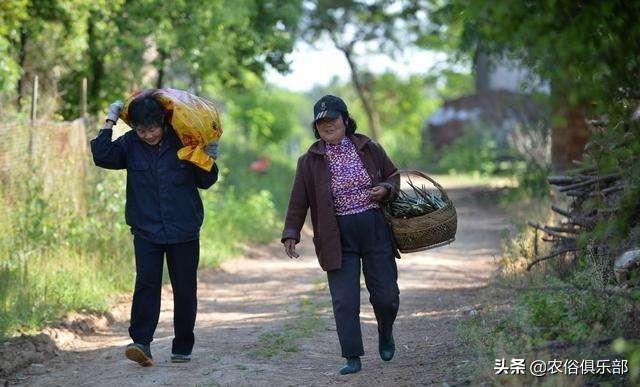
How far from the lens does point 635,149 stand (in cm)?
550

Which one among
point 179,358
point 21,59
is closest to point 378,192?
point 179,358

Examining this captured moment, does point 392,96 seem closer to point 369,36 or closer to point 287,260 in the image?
point 369,36

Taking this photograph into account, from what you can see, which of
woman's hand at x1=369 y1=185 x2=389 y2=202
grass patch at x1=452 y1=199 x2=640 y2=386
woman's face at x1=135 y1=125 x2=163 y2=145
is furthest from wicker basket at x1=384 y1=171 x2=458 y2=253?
woman's face at x1=135 y1=125 x2=163 y2=145

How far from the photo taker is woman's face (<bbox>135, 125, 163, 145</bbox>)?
23.8 ft

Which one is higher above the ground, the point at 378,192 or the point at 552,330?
the point at 378,192

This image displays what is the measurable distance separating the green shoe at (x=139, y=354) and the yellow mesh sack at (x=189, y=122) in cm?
131

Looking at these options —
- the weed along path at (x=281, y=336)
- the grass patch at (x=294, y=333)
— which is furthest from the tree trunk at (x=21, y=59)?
the grass patch at (x=294, y=333)

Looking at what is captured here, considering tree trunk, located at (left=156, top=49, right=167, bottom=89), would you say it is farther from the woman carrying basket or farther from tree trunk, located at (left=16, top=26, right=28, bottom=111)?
the woman carrying basket

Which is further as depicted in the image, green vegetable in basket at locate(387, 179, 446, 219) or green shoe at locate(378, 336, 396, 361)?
green shoe at locate(378, 336, 396, 361)

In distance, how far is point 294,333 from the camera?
8719 mm

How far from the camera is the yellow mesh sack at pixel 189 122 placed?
7270 millimetres

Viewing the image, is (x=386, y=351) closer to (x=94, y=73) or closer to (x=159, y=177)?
(x=159, y=177)

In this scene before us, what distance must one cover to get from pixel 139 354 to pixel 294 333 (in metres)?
1.78

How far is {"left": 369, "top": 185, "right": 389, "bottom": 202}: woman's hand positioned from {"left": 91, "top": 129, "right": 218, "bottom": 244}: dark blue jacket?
4.03ft
